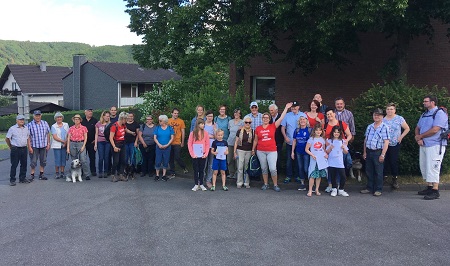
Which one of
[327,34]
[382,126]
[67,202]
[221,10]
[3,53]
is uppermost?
[3,53]

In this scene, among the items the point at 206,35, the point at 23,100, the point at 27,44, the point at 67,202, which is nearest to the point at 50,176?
the point at 67,202

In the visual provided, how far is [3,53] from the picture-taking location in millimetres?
117625

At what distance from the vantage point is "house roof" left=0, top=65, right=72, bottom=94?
60.7 metres

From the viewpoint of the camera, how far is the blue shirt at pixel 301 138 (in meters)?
8.71

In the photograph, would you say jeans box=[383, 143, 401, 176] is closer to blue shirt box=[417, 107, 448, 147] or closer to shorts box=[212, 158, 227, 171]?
blue shirt box=[417, 107, 448, 147]

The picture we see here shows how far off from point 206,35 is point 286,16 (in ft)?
10.4

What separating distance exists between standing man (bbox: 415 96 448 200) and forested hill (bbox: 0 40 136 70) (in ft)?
358

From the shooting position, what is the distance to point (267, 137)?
8.78 metres

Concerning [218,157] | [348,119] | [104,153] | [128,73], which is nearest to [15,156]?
[104,153]

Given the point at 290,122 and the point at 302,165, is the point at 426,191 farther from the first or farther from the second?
the point at 290,122

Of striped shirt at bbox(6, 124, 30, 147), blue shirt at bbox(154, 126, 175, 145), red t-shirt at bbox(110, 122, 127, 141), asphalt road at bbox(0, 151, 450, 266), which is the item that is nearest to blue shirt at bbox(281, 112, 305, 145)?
asphalt road at bbox(0, 151, 450, 266)

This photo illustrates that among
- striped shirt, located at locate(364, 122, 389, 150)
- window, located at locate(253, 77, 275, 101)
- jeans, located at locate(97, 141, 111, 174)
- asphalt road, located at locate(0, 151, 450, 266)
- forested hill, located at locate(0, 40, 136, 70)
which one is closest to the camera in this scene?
asphalt road, located at locate(0, 151, 450, 266)

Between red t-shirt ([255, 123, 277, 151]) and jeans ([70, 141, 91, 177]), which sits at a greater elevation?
red t-shirt ([255, 123, 277, 151])

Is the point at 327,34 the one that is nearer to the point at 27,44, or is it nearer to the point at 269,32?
the point at 269,32
